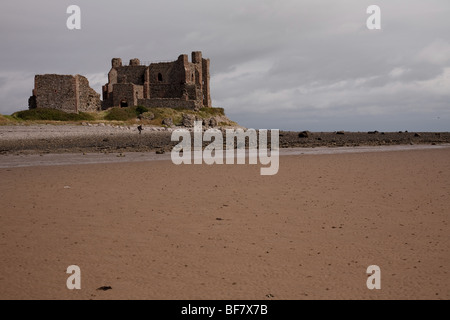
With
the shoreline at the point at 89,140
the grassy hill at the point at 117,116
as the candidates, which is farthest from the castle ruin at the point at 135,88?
the shoreline at the point at 89,140

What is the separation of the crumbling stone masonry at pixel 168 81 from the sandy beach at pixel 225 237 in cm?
4887

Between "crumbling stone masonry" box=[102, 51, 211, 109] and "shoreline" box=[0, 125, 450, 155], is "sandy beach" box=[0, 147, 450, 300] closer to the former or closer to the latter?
"shoreline" box=[0, 125, 450, 155]

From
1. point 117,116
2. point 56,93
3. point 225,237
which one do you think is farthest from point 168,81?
point 225,237

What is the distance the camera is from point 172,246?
5.47m

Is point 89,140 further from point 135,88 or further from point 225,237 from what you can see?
point 135,88

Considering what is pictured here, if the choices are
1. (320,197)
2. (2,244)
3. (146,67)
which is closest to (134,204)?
(2,244)

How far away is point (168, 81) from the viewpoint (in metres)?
62.7

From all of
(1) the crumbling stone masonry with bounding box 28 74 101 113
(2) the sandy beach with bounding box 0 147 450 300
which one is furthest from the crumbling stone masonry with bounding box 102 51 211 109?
(2) the sandy beach with bounding box 0 147 450 300

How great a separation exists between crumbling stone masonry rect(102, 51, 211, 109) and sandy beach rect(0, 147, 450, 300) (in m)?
48.9

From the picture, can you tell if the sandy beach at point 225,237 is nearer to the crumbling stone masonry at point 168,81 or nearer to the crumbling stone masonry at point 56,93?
the crumbling stone masonry at point 56,93

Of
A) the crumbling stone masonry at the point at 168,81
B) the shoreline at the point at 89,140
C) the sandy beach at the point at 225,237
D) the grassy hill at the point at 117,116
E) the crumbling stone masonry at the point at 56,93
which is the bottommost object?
the sandy beach at the point at 225,237

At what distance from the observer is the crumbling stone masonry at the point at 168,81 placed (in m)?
58.7

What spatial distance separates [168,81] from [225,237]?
2318 inches
